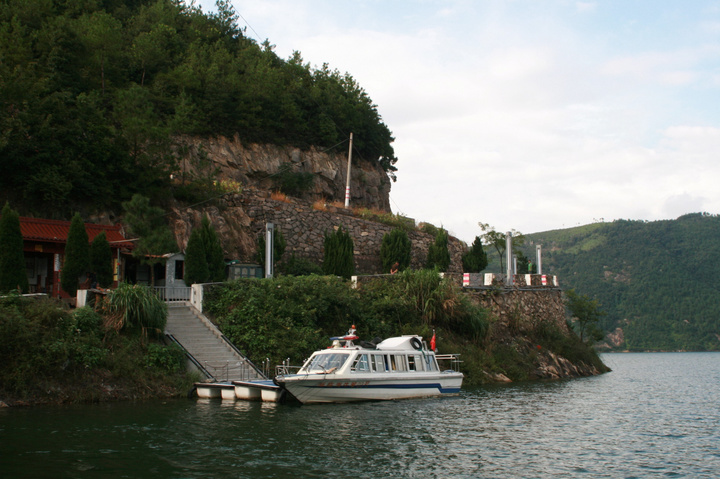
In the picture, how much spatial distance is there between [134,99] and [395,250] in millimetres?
18701

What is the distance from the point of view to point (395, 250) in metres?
42.9

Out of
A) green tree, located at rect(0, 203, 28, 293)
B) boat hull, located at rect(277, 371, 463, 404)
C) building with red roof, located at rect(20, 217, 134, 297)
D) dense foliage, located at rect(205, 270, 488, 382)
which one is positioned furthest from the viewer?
building with red roof, located at rect(20, 217, 134, 297)

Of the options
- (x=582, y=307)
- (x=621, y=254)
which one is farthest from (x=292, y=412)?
(x=621, y=254)

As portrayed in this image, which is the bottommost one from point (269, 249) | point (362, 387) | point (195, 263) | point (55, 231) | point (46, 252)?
point (362, 387)

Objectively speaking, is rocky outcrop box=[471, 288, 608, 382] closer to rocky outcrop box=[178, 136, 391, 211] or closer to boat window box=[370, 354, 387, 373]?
boat window box=[370, 354, 387, 373]

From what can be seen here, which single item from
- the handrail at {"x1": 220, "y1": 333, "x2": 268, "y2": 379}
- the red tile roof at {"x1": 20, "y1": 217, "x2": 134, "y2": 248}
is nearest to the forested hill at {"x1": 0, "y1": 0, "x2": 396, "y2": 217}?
the red tile roof at {"x1": 20, "y1": 217, "x2": 134, "y2": 248}

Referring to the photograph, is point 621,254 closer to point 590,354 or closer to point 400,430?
point 590,354

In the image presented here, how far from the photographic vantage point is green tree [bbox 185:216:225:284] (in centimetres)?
3166

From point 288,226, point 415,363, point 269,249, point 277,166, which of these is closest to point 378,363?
point 415,363

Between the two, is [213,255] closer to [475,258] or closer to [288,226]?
[288,226]

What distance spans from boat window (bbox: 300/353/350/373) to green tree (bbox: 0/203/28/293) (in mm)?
11771

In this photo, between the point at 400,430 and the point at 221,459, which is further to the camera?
the point at 400,430

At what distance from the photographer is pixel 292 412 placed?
20.7 metres

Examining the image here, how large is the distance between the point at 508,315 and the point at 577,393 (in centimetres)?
1147
